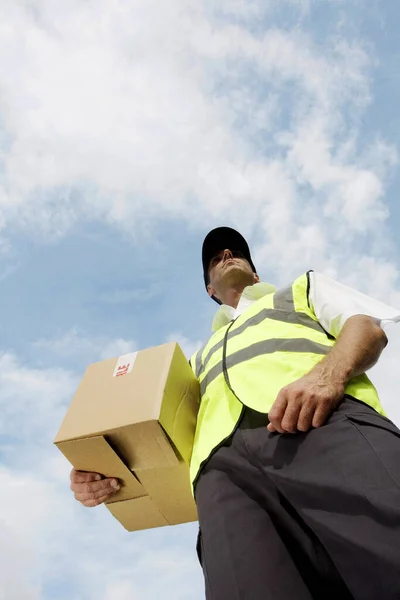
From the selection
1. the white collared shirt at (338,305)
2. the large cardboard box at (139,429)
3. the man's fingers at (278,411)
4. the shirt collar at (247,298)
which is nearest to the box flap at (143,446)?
the large cardboard box at (139,429)

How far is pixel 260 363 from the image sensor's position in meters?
1.73

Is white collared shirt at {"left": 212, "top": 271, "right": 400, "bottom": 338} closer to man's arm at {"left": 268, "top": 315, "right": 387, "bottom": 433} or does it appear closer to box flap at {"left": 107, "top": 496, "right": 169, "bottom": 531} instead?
man's arm at {"left": 268, "top": 315, "right": 387, "bottom": 433}

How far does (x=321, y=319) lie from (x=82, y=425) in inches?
43.1

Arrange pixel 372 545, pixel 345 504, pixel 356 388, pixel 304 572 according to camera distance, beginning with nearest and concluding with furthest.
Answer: pixel 372 545 < pixel 345 504 < pixel 304 572 < pixel 356 388

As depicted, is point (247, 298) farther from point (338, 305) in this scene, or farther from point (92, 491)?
point (92, 491)

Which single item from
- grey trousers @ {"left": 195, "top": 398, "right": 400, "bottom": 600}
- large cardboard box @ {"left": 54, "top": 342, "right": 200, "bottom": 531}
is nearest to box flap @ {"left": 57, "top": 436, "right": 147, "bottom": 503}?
large cardboard box @ {"left": 54, "top": 342, "right": 200, "bottom": 531}

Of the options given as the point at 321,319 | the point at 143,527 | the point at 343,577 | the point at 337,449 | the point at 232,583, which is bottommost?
the point at 343,577

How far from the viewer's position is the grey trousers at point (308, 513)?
1.13m

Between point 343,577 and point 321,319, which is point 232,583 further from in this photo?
point 321,319

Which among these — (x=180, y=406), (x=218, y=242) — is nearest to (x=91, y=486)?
(x=180, y=406)

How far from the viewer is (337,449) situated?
1.31 m

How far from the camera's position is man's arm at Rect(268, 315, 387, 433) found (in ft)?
4.61

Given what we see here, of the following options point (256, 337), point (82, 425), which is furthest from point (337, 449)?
point (82, 425)

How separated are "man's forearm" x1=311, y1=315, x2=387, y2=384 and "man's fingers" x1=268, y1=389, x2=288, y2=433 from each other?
0.47 ft
